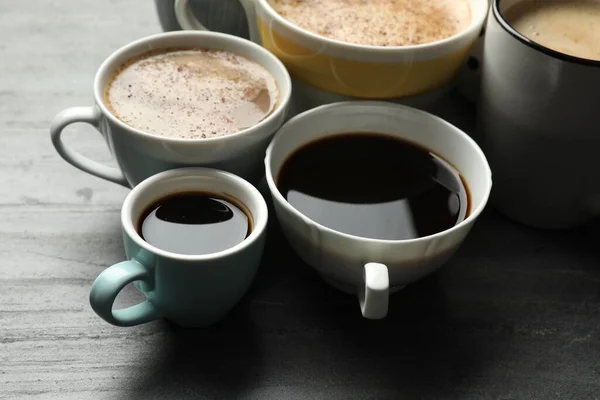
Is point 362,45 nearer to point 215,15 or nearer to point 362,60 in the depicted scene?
point 362,60

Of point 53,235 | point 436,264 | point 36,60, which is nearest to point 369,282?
point 436,264

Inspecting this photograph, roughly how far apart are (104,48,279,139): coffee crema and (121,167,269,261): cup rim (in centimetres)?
4

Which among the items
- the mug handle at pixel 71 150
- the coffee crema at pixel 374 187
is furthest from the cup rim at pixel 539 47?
the mug handle at pixel 71 150

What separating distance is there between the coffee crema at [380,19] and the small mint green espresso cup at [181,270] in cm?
20

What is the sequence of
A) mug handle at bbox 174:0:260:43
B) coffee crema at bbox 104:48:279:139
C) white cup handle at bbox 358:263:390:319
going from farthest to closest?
mug handle at bbox 174:0:260:43 → coffee crema at bbox 104:48:279:139 → white cup handle at bbox 358:263:390:319

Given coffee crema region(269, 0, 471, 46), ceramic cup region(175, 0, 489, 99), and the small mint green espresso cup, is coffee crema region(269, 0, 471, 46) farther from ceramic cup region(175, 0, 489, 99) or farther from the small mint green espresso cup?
the small mint green espresso cup

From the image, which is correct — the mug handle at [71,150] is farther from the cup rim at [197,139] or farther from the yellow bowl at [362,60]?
the yellow bowl at [362,60]

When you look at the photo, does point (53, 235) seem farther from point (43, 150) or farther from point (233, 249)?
point (233, 249)

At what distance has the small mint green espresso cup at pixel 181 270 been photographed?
58cm

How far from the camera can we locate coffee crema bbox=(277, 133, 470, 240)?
26.1 inches

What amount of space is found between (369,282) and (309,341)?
113 mm

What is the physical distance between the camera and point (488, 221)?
30.8 inches

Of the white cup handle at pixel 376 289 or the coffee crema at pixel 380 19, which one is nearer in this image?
the white cup handle at pixel 376 289

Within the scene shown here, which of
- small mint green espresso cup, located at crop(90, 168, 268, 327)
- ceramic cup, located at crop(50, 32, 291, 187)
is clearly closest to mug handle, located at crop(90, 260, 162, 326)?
small mint green espresso cup, located at crop(90, 168, 268, 327)
